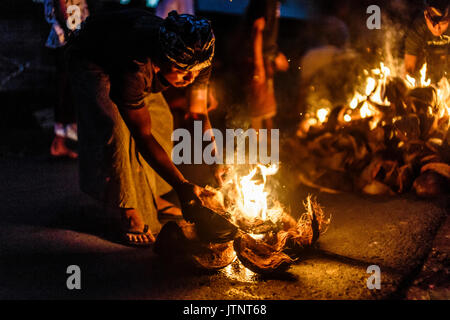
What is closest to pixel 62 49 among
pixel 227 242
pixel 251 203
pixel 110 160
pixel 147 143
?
pixel 110 160

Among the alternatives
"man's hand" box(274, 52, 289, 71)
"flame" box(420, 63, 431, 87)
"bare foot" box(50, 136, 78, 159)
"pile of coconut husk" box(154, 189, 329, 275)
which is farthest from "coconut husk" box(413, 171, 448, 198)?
"bare foot" box(50, 136, 78, 159)

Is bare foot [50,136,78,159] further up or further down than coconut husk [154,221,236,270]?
further up

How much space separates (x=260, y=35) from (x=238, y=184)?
2.95 m

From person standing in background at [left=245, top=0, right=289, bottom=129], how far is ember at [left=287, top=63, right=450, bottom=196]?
3.89 ft

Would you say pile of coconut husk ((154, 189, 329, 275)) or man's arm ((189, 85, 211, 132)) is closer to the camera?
pile of coconut husk ((154, 189, 329, 275))

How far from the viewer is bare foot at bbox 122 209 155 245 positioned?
11.4 ft

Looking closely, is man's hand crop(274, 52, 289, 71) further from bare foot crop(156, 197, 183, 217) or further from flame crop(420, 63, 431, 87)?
bare foot crop(156, 197, 183, 217)

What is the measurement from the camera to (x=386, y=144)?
4.68 metres

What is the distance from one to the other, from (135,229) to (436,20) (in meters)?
4.19

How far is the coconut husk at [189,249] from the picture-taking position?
2.93m

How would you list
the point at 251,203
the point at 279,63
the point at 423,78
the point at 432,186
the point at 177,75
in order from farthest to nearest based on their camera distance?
1. the point at 279,63
2. the point at 423,78
3. the point at 432,186
4. the point at 251,203
5. the point at 177,75

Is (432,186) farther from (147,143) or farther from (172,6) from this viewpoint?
(172,6)

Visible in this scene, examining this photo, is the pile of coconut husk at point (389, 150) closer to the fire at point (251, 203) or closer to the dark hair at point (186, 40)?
the fire at point (251, 203)
